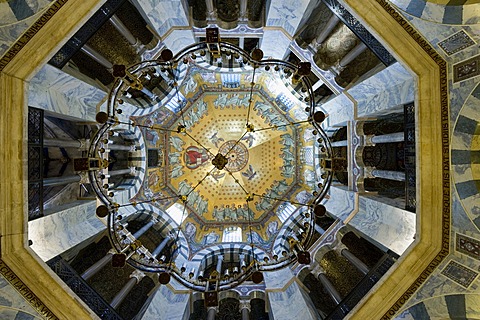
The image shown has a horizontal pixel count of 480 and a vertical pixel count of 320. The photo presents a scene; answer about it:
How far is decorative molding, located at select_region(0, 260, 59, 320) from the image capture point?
572 cm

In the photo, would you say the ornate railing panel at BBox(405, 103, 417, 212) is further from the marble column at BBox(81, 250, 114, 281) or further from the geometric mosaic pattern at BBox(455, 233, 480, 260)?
the marble column at BBox(81, 250, 114, 281)

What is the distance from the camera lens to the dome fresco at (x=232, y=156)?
12117 millimetres

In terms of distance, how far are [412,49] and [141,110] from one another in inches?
322

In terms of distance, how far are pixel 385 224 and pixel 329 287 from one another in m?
2.59

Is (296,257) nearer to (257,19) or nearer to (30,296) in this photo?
(30,296)

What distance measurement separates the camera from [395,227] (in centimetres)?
705

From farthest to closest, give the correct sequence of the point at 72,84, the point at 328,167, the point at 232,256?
the point at 232,256, the point at 72,84, the point at 328,167

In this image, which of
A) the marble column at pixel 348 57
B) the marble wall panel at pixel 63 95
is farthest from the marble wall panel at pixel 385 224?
the marble wall panel at pixel 63 95

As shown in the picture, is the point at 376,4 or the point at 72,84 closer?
the point at 376,4

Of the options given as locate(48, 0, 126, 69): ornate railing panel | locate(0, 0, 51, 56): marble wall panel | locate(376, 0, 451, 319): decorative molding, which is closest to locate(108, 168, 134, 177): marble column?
locate(48, 0, 126, 69): ornate railing panel

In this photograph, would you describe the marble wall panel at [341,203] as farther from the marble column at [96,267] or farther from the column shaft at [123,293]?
the marble column at [96,267]

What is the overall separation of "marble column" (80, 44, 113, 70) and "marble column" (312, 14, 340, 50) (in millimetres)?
5965

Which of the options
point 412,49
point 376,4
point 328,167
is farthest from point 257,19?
point 328,167

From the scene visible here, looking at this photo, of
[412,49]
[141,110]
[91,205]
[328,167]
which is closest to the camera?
[412,49]
